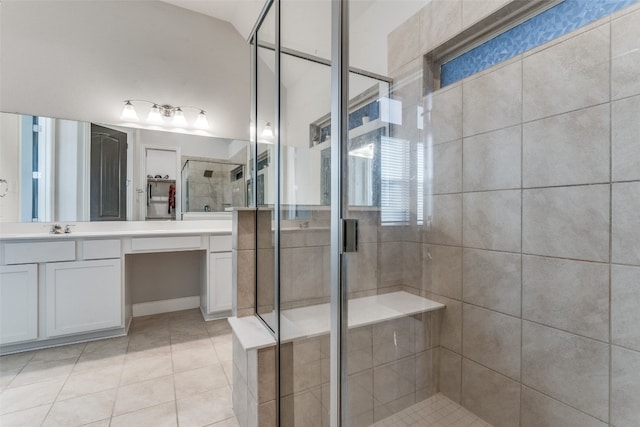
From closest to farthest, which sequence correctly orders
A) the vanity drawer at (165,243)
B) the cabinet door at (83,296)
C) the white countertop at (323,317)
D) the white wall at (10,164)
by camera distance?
the white countertop at (323,317) → the cabinet door at (83,296) → the white wall at (10,164) → the vanity drawer at (165,243)

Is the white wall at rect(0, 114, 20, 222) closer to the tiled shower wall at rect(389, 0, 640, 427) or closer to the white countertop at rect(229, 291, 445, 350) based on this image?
the white countertop at rect(229, 291, 445, 350)

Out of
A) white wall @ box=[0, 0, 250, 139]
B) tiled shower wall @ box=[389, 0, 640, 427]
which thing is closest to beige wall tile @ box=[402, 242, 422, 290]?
tiled shower wall @ box=[389, 0, 640, 427]

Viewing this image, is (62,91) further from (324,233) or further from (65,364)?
(324,233)

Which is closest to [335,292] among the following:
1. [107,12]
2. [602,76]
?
[602,76]

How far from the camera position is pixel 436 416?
1364 mm

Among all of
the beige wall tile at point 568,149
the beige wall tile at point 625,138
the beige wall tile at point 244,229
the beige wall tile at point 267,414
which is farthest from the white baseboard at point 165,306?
the beige wall tile at point 625,138

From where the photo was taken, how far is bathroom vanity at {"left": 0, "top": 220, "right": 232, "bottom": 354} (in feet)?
6.70

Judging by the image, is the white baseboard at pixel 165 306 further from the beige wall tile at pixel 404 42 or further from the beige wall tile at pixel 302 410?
the beige wall tile at pixel 404 42

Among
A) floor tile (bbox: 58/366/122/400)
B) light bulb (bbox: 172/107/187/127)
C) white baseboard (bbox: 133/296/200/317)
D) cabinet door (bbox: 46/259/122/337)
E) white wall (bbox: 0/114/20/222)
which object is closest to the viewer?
floor tile (bbox: 58/366/122/400)

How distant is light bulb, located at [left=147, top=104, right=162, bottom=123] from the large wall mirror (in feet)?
0.37

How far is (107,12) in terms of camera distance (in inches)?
102

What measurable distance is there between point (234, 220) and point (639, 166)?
5.30 ft

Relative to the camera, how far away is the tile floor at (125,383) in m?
1.47

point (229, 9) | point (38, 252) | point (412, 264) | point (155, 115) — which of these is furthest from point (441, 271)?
point (229, 9)
